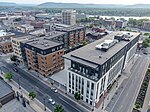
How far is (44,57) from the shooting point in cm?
8144

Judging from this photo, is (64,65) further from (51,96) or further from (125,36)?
(125,36)

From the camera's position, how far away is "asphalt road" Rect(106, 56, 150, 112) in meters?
63.6

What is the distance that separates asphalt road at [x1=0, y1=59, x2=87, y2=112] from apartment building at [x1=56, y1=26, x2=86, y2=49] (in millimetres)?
51144

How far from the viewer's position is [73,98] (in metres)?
68.9

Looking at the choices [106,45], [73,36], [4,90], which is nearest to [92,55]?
[106,45]

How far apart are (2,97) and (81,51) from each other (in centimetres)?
4385

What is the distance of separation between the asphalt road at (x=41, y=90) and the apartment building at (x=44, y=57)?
24.9 feet

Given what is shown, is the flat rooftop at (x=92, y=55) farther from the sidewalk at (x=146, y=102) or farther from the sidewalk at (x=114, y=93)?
the sidewalk at (x=146, y=102)

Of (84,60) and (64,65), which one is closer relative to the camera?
(84,60)

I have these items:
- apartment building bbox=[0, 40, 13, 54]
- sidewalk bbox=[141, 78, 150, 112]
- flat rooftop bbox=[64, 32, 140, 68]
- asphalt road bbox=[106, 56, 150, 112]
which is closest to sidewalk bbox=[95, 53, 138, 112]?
asphalt road bbox=[106, 56, 150, 112]

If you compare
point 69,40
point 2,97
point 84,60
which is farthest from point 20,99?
point 69,40

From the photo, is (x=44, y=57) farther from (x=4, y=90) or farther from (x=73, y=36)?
(x=73, y=36)

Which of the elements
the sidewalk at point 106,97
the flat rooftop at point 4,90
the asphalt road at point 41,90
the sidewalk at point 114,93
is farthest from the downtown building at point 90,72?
the flat rooftop at point 4,90

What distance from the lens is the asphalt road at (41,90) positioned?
6366cm
